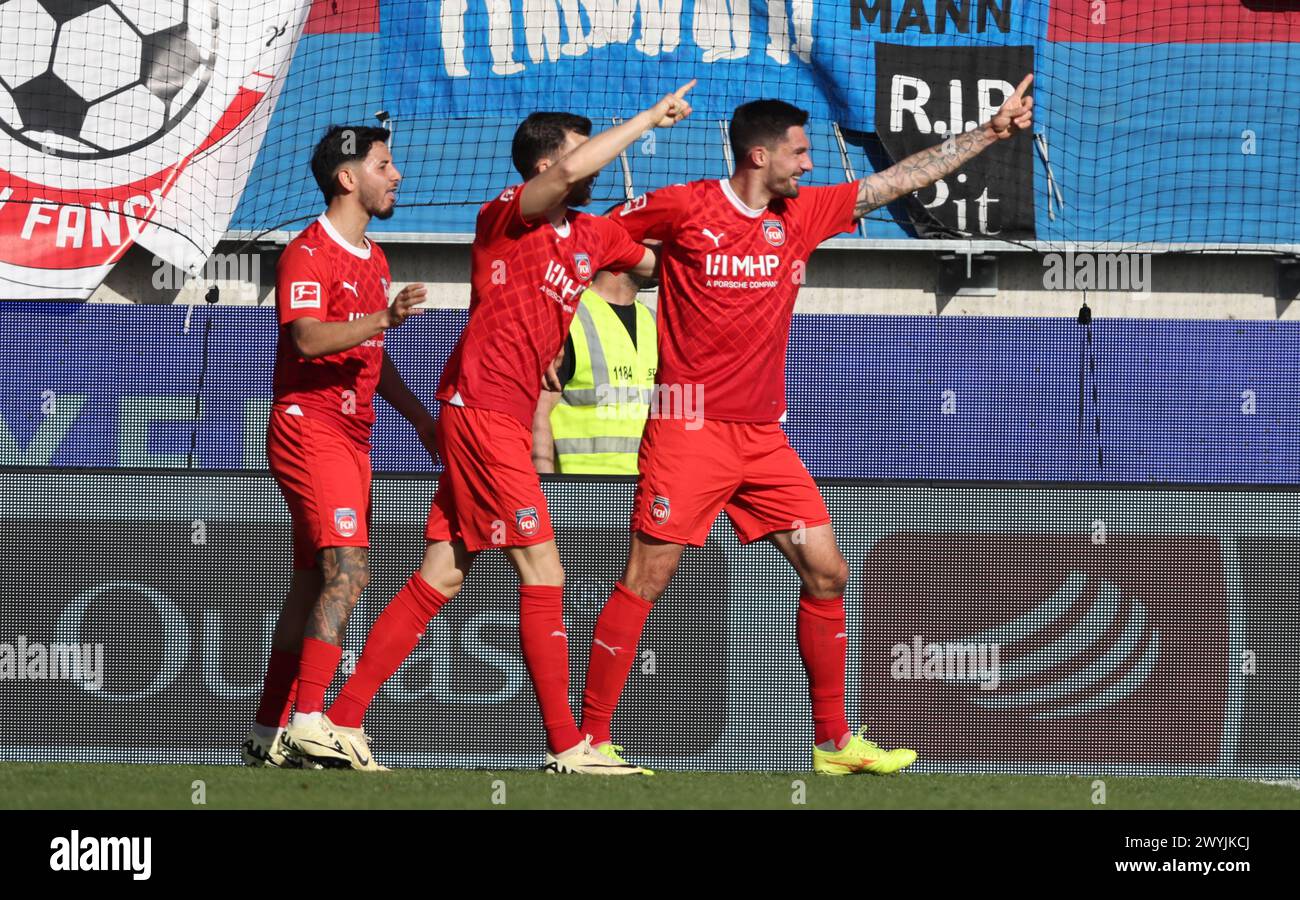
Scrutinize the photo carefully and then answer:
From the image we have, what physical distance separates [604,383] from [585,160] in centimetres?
180

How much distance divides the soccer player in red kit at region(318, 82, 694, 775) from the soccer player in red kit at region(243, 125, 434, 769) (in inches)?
5.4

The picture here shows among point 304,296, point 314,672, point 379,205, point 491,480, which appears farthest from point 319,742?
point 379,205

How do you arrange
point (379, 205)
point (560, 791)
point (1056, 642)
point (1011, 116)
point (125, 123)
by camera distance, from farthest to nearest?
point (125, 123) < point (1056, 642) < point (379, 205) < point (1011, 116) < point (560, 791)

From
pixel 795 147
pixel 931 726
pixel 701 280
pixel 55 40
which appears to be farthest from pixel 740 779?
pixel 55 40

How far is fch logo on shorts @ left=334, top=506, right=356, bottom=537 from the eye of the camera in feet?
16.5

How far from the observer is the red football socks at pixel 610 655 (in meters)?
4.98

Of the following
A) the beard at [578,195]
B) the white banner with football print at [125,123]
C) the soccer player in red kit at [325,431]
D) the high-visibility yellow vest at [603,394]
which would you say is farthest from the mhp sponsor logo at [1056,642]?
the white banner with football print at [125,123]

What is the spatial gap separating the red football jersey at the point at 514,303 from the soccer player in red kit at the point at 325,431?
0.31 metres

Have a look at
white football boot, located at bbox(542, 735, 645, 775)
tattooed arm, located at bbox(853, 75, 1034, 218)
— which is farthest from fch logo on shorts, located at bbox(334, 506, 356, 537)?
tattooed arm, located at bbox(853, 75, 1034, 218)

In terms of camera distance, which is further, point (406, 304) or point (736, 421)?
point (736, 421)

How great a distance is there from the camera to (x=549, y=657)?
15.9 ft

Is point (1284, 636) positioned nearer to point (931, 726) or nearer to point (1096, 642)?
point (1096, 642)

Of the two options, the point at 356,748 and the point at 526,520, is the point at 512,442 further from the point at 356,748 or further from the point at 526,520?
the point at 356,748
